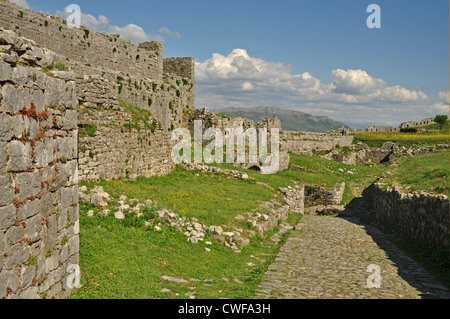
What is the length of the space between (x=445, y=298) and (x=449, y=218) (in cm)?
384

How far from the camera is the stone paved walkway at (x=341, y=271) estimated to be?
33.0 ft

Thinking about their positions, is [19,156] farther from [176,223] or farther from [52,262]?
[176,223]

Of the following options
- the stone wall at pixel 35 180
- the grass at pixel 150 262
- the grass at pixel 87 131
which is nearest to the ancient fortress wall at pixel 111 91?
the grass at pixel 87 131

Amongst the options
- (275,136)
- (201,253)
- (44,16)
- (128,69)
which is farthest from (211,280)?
(275,136)

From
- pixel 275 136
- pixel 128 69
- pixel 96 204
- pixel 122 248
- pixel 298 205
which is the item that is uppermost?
pixel 128 69

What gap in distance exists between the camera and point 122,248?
1035 cm

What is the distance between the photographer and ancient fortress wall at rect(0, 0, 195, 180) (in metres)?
15.5

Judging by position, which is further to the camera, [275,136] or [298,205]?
[275,136]

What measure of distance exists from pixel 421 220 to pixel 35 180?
48.6ft

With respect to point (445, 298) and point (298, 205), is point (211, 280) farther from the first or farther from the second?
point (298, 205)

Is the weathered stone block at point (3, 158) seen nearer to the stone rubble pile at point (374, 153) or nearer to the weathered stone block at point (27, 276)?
the weathered stone block at point (27, 276)

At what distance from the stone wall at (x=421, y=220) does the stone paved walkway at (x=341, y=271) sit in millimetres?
905
